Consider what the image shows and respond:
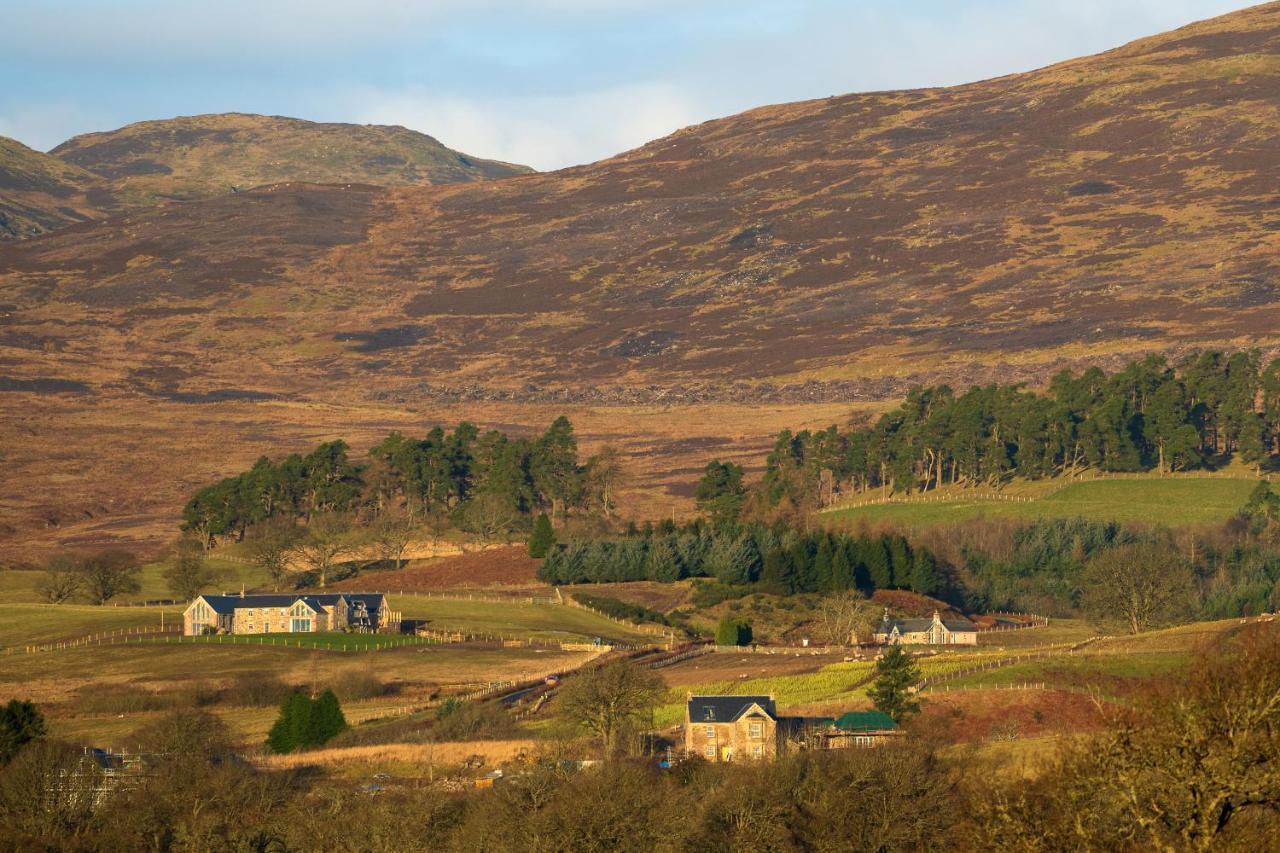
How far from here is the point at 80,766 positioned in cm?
7138

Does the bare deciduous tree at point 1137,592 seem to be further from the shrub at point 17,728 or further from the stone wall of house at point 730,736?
the shrub at point 17,728

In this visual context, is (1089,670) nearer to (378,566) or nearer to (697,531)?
(697,531)

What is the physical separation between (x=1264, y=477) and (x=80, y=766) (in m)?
136

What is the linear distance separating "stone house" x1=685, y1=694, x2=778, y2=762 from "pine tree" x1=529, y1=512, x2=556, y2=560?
78208mm

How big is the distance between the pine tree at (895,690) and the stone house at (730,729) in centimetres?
570

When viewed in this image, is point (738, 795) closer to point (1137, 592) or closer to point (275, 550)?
point (1137, 592)

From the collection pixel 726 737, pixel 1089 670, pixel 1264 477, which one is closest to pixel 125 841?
pixel 726 737

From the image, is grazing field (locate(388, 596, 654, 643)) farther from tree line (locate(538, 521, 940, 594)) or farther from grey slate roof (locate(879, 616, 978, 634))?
grey slate roof (locate(879, 616, 978, 634))

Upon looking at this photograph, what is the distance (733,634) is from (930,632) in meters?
12.7

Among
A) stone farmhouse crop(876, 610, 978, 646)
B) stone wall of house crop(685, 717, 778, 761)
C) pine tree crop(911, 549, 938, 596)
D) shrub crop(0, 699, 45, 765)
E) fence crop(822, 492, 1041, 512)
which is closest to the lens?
shrub crop(0, 699, 45, 765)

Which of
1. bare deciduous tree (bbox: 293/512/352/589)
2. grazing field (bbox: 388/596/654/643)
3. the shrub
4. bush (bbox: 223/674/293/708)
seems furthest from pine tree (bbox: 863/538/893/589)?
the shrub

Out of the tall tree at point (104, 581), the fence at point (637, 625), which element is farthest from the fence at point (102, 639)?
the fence at point (637, 625)

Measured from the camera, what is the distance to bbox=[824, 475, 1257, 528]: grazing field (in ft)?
551

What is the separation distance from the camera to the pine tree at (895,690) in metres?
86.4
